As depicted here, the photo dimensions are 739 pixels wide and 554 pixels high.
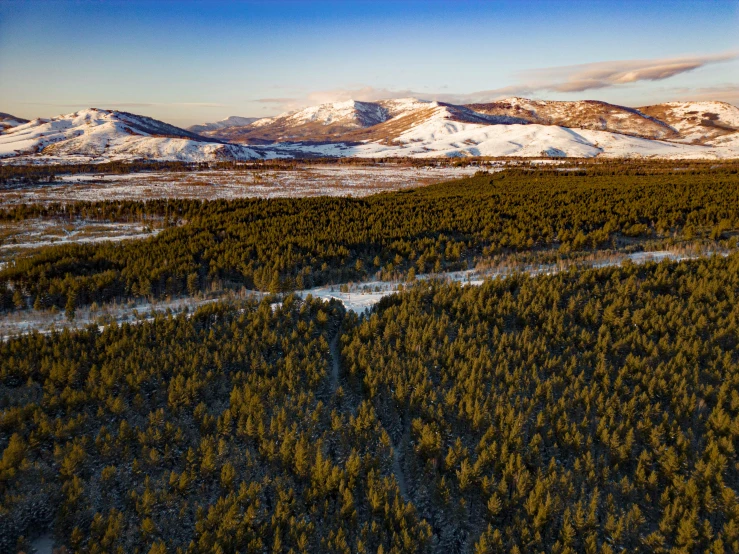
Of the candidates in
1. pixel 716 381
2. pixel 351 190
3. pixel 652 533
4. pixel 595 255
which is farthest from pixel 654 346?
pixel 351 190

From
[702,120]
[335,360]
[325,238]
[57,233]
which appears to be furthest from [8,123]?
[702,120]

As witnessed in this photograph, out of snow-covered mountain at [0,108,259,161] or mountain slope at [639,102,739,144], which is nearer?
snow-covered mountain at [0,108,259,161]

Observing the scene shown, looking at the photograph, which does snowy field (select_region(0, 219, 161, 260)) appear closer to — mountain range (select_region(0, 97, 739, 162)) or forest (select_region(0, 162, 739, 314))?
forest (select_region(0, 162, 739, 314))

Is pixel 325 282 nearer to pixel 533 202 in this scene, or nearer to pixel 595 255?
pixel 595 255

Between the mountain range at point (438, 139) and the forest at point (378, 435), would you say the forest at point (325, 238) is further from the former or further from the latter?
the mountain range at point (438, 139)

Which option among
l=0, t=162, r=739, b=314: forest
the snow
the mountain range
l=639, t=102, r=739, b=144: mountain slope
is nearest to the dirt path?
the snow

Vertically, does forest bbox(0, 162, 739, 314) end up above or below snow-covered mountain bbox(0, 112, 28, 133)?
below
